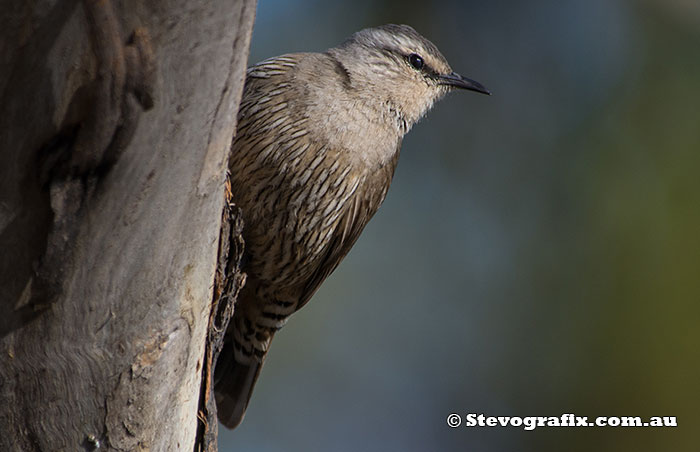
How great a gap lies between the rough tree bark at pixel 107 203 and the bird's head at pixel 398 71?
167 cm

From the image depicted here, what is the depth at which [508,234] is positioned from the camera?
6773 millimetres

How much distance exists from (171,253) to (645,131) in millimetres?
5247

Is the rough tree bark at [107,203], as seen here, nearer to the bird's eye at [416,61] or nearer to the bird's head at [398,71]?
the bird's head at [398,71]

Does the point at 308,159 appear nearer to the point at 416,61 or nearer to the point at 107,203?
the point at 416,61

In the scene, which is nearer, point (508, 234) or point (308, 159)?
point (308, 159)

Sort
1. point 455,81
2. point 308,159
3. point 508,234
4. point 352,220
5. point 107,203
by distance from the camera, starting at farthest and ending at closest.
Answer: point 508,234
point 455,81
point 352,220
point 308,159
point 107,203

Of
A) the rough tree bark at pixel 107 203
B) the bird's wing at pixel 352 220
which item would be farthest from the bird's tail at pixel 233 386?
the rough tree bark at pixel 107 203

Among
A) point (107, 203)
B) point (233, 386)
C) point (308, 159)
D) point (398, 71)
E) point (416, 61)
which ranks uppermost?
point (416, 61)

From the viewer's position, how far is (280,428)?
6.93m

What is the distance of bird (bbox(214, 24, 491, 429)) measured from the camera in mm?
3180

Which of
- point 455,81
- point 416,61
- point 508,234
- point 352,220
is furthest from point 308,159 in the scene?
point 508,234

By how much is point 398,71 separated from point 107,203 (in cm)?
222

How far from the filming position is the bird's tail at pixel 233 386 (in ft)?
12.1

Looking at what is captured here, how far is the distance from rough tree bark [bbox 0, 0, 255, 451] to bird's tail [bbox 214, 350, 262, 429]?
5.22 feet
